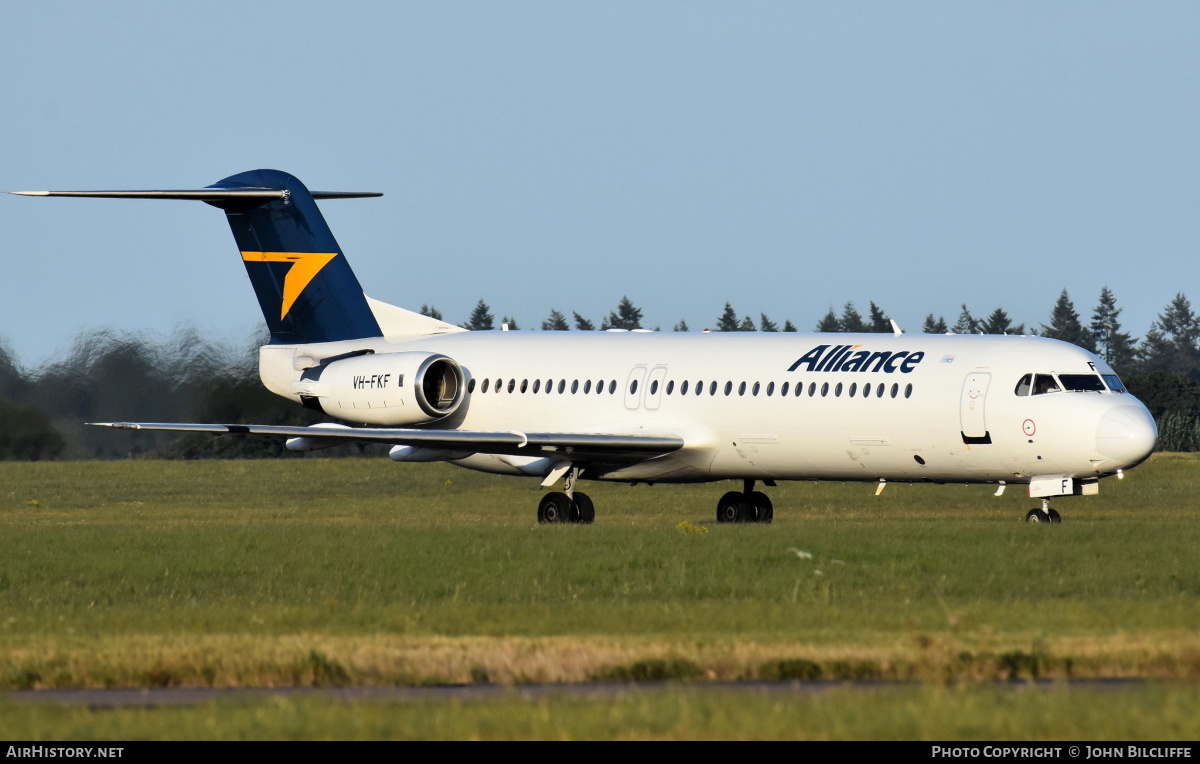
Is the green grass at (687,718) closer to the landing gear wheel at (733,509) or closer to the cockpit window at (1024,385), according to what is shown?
the cockpit window at (1024,385)

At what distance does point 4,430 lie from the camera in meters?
46.6

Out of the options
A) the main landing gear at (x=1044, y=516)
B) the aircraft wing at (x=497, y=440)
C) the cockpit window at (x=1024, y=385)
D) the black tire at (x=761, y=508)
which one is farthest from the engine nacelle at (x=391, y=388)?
the main landing gear at (x=1044, y=516)

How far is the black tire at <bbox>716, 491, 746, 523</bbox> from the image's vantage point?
30641 millimetres

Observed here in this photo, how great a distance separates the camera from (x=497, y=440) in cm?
2891

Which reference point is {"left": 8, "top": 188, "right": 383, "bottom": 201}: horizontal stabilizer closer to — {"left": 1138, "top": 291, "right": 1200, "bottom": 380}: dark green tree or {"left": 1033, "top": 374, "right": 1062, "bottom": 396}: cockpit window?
{"left": 1033, "top": 374, "right": 1062, "bottom": 396}: cockpit window

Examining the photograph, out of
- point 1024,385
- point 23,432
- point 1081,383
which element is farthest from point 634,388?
point 23,432

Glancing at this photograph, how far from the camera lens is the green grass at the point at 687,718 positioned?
972 cm

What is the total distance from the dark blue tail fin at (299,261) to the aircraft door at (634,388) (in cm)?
578

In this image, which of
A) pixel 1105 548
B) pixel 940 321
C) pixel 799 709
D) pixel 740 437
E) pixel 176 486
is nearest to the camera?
pixel 799 709

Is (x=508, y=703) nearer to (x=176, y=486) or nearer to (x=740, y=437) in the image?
(x=740, y=437)

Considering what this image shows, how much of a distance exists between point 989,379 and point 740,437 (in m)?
4.10

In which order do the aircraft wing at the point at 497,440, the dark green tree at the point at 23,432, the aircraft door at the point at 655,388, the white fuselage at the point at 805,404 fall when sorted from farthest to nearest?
the dark green tree at the point at 23,432 < the aircraft door at the point at 655,388 < the aircraft wing at the point at 497,440 < the white fuselage at the point at 805,404

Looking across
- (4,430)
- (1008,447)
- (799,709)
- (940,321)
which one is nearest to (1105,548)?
(1008,447)
